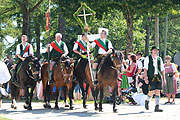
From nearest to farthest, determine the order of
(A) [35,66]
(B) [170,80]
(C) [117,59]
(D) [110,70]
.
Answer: (C) [117,59]
(D) [110,70]
(A) [35,66]
(B) [170,80]

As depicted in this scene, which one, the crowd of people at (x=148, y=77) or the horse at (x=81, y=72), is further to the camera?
the horse at (x=81, y=72)

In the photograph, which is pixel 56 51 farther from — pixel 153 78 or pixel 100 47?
pixel 153 78

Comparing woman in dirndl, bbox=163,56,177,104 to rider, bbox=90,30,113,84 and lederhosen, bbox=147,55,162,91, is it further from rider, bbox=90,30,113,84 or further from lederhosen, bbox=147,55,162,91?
rider, bbox=90,30,113,84

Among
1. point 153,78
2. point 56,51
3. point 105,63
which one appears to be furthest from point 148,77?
point 56,51

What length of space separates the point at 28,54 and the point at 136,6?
29.8 feet

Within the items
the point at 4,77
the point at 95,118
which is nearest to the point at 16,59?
the point at 95,118

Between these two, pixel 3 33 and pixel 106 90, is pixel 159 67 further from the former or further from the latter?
pixel 3 33

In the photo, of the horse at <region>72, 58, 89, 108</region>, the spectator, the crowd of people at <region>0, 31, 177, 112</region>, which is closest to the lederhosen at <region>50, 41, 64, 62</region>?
the crowd of people at <region>0, 31, 177, 112</region>

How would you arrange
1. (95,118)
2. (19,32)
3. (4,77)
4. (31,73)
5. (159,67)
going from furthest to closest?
(19,32)
(31,73)
(159,67)
(95,118)
(4,77)

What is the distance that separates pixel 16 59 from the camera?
1564 centimetres

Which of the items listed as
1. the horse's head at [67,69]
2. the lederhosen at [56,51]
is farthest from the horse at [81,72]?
the lederhosen at [56,51]

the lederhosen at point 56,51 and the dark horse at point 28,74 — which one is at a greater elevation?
the lederhosen at point 56,51

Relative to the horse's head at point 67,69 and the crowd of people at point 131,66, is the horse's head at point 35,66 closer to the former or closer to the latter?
the crowd of people at point 131,66

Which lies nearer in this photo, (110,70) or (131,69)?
(110,70)
